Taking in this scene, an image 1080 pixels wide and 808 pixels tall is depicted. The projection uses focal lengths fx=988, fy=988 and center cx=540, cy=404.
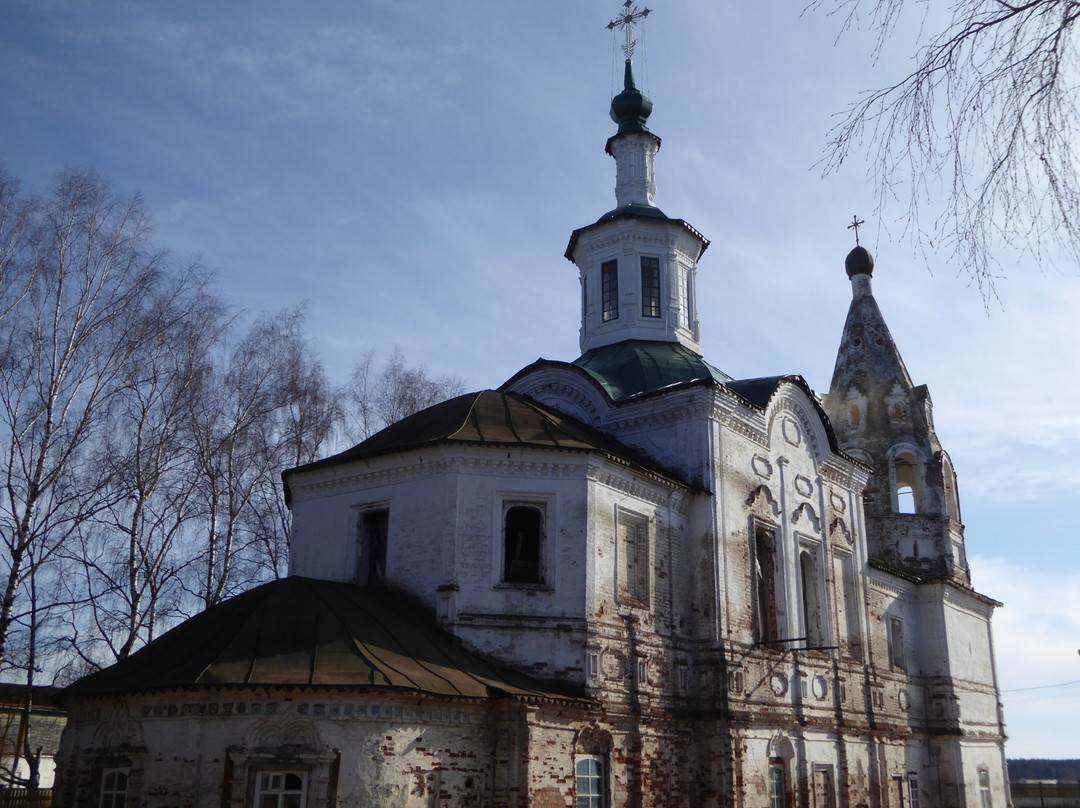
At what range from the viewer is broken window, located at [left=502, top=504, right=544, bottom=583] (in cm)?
1306

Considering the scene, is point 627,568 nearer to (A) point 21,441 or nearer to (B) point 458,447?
(B) point 458,447

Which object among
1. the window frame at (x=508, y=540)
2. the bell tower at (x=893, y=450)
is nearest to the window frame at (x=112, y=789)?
the window frame at (x=508, y=540)

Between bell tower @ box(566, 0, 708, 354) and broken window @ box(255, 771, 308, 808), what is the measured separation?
1086 cm

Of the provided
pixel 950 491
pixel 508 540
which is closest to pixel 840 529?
pixel 950 491

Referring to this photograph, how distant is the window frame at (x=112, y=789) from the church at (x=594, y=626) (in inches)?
0.8

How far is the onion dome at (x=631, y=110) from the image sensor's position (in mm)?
20797

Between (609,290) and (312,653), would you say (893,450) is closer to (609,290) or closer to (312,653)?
(609,290)

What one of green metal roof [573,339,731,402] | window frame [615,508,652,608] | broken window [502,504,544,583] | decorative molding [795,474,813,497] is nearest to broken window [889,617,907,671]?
decorative molding [795,474,813,497]

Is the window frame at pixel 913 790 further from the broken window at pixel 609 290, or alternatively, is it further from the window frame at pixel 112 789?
the window frame at pixel 112 789

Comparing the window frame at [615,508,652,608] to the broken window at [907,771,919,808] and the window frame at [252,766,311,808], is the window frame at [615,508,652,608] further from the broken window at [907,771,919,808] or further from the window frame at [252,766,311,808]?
the broken window at [907,771,919,808]

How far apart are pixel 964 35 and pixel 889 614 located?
17.1 m

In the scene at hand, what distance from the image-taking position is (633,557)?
1390 centimetres

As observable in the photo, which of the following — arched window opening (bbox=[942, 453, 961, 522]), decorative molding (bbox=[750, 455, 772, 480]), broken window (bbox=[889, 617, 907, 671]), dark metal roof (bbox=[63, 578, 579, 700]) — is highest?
arched window opening (bbox=[942, 453, 961, 522])

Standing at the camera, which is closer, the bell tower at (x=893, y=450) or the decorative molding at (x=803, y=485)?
the decorative molding at (x=803, y=485)
